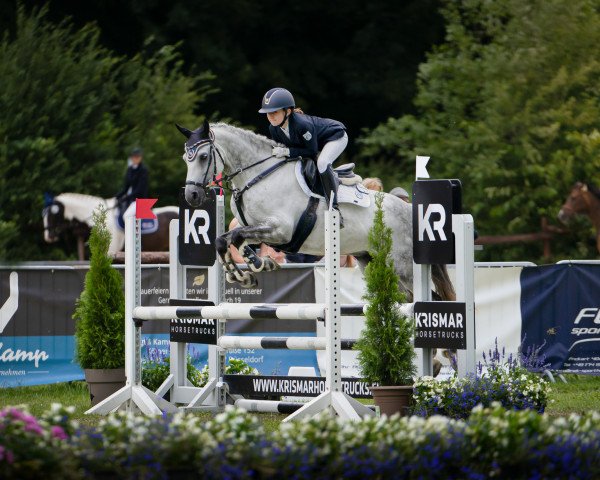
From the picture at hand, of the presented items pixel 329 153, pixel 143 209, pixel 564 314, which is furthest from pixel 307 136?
pixel 564 314

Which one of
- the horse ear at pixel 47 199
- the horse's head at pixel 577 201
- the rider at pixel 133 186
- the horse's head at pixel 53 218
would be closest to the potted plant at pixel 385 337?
the horse's head at pixel 577 201

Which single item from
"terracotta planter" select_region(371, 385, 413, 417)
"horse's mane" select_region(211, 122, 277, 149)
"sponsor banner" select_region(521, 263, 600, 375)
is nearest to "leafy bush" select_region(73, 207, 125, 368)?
"horse's mane" select_region(211, 122, 277, 149)

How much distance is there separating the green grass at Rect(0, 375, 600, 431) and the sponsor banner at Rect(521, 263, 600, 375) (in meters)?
0.24

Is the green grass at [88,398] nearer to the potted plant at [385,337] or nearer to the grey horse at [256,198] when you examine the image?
the potted plant at [385,337]

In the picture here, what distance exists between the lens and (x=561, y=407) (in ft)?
27.8

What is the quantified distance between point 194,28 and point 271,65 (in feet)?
5.54

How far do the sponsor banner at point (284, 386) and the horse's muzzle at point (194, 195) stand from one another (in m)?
1.22

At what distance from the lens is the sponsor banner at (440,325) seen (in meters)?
7.22

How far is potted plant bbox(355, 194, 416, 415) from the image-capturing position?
23.4ft

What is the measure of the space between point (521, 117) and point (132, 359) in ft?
36.6

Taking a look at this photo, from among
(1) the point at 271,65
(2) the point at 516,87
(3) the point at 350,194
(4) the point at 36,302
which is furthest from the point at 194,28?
(3) the point at 350,194

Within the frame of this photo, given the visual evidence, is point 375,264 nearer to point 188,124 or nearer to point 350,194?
point 350,194

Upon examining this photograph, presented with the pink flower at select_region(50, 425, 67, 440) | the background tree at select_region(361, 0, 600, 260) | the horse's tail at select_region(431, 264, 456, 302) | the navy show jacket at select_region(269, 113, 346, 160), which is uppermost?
the background tree at select_region(361, 0, 600, 260)

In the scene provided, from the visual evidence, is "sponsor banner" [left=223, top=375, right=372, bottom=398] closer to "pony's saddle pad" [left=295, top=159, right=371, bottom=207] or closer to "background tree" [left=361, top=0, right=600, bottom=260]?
"pony's saddle pad" [left=295, top=159, right=371, bottom=207]
